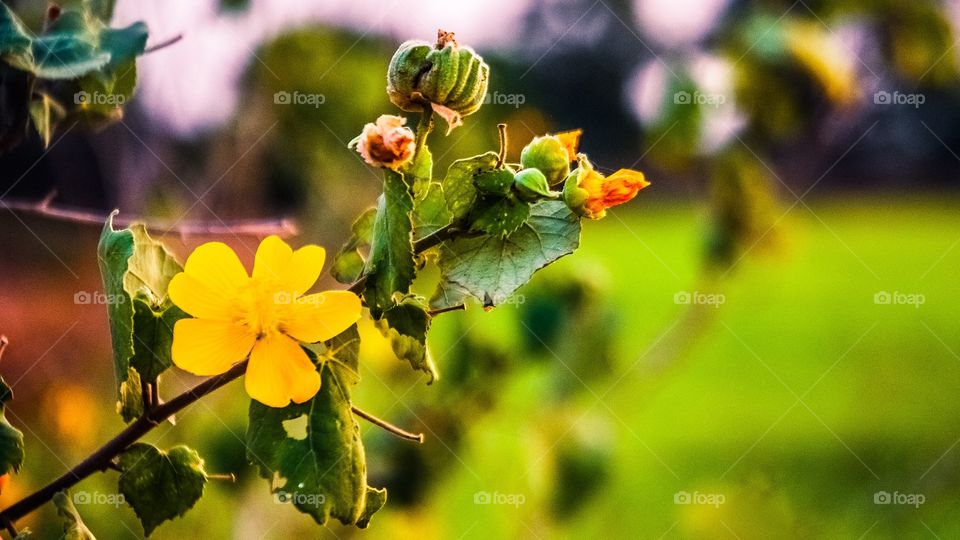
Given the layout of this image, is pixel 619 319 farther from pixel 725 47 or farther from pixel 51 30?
pixel 51 30

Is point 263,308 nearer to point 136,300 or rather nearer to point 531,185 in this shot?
point 136,300

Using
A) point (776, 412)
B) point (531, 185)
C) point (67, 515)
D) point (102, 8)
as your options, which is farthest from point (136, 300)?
point (776, 412)

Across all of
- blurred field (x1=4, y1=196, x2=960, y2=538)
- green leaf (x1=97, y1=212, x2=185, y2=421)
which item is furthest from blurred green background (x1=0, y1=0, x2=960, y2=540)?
green leaf (x1=97, y1=212, x2=185, y2=421)

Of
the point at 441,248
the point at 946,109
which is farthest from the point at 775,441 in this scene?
the point at 946,109

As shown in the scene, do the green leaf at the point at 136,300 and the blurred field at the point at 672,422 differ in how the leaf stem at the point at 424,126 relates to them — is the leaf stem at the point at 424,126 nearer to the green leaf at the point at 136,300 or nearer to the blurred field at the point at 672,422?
the green leaf at the point at 136,300

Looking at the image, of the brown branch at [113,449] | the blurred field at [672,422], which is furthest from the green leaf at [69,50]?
the blurred field at [672,422]

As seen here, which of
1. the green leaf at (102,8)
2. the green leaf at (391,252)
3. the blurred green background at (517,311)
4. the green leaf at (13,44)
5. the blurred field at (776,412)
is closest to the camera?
the green leaf at (391,252)
